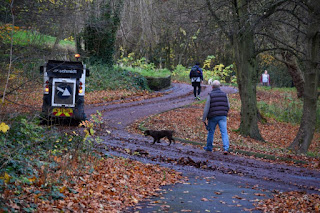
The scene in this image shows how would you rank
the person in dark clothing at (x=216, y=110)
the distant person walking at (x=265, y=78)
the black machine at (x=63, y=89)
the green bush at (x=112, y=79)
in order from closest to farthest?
the person in dark clothing at (x=216, y=110) < the black machine at (x=63, y=89) < the green bush at (x=112, y=79) < the distant person walking at (x=265, y=78)

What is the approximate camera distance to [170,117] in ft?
71.3

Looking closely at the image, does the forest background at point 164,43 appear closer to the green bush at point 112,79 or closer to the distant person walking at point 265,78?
the green bush at point 112,79

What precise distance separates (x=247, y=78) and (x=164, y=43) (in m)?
33.3

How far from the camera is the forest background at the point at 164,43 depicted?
35.4 feet

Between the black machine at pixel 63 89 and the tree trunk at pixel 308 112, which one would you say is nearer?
the black machine at pixel 63 89

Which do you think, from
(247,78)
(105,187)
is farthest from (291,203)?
(247,78)

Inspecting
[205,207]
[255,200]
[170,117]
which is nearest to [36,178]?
[205,207]

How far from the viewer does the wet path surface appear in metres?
7.53

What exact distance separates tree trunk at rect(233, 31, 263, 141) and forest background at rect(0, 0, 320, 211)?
42mm

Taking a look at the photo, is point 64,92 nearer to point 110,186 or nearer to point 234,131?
point 110,186

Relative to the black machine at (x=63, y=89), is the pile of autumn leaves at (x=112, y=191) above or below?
below

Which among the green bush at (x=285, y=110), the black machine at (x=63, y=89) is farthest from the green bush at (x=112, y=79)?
the black machine at (x=63, y=89)

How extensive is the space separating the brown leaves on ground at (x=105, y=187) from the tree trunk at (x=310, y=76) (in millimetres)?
7703

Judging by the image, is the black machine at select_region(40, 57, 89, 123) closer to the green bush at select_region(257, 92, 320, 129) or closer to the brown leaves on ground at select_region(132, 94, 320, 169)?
the brown leaves on ground at select_region(132, 94, 320, 169)
